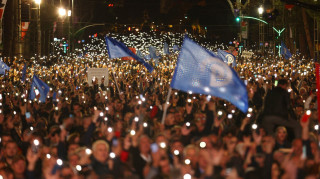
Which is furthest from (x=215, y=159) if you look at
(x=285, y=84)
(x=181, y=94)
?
(x=181, y=94)

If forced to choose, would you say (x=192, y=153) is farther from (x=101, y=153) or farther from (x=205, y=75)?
(x=205, y=75)

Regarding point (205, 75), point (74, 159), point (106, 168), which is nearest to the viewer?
point (106, 168)

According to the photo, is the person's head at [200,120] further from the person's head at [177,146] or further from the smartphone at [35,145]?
the smartphone at [35,145]

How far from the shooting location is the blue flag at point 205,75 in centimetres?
957

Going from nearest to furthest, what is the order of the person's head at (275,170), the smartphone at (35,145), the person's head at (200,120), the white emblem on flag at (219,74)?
the person's head at (275,170), the smartphone at (35,145), the white emblem on flag at (219,74), the person's head at (200,120)

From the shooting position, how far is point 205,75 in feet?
33.3

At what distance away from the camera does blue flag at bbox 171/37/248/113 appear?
9570mm

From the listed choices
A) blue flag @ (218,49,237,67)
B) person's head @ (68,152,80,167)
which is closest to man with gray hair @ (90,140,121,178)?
person's head @ (68,152,80,167)

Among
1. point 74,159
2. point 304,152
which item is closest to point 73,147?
point 74,159

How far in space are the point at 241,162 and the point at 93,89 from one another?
47.0 feet

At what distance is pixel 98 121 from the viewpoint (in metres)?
11.6

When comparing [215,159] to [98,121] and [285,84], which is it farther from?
[98,121]

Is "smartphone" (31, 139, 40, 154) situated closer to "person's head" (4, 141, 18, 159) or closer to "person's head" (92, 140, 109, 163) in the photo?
"person's head" (4, 141, 18, 159)

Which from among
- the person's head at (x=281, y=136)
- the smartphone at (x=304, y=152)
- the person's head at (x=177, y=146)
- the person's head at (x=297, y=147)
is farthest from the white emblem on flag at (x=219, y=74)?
the person's head at (x=297, y=147)
